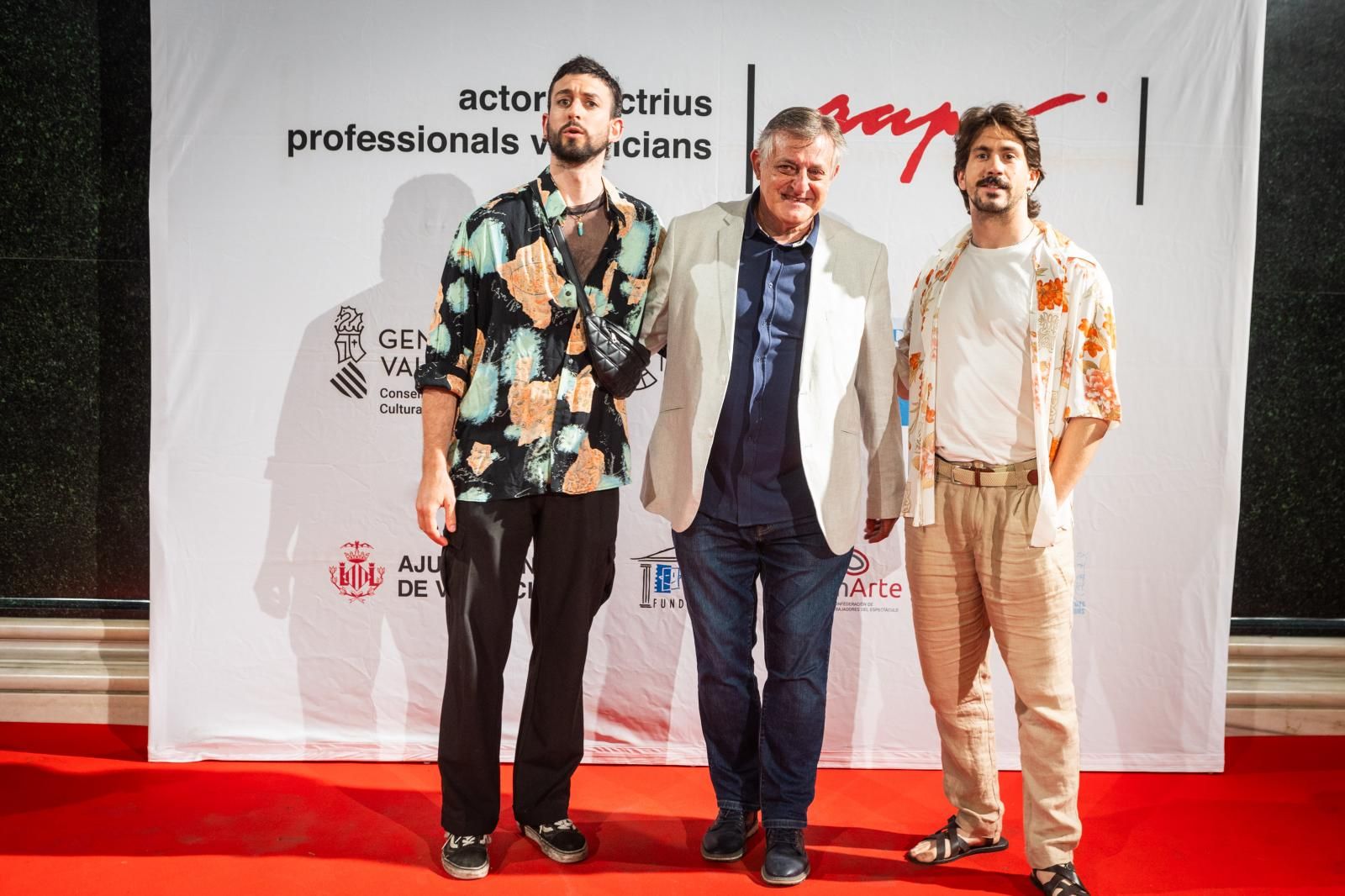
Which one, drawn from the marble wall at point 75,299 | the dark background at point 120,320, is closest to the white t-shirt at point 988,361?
the dark background at point 120,320

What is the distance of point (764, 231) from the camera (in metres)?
2.47

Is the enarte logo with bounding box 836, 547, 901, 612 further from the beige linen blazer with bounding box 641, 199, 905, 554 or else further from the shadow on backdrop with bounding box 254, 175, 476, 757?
the shadow on backdrop with bounding box 254, 175, 476, 757

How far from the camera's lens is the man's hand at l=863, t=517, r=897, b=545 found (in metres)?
2.57

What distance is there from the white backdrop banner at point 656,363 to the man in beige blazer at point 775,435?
741 mm

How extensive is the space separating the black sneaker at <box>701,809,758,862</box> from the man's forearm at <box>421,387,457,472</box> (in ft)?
3.90

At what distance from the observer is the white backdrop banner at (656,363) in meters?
3.13

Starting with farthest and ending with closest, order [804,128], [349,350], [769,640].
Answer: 1. [349,350]
2. [769,640]
3. [804,128]

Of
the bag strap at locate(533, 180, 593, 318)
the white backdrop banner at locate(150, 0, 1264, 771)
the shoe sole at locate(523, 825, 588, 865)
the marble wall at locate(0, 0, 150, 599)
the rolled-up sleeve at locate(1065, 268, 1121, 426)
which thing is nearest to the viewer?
the rolled-up sleeve at locate(1065, 268, 1121, 426)

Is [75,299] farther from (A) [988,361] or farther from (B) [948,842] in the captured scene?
(B) [948,842]

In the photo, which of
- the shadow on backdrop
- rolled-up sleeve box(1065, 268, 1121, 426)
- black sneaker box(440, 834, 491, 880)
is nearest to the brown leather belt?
rolled-up sleeve box(1065, 268, 1121, 426)

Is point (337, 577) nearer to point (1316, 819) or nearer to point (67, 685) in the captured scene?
point (67, 685)

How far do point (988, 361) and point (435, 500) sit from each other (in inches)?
54.7

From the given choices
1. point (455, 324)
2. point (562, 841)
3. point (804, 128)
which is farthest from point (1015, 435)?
point (562, 841)

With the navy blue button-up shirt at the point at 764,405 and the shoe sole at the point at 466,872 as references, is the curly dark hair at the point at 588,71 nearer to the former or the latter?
the navy blue button-up shirt at the point at 764,405
